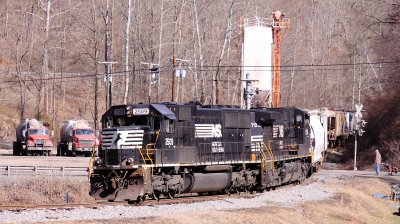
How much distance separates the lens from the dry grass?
29688 mm

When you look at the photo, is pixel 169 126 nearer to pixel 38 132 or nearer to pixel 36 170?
pixel 36 170

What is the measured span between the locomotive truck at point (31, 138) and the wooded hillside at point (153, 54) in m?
4.50

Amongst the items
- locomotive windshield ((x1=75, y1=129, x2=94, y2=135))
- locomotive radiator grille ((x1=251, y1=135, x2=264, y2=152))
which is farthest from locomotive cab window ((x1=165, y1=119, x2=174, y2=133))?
locomotive windshield ((x1=75, y1=129, x2=94, y2=135))

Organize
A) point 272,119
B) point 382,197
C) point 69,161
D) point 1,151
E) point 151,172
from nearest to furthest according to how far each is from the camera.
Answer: point 151,172 < point 272,119 < point 382,197 < point 69,161 < point 1,151

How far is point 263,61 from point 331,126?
30.2ft

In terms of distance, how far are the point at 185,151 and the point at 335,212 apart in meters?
6.15

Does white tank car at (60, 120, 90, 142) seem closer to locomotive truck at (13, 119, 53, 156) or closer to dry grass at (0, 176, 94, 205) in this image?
locomotive truck at (13, 119, 53, 156)

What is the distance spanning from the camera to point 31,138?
52.7 metres

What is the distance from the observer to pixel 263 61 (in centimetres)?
6056

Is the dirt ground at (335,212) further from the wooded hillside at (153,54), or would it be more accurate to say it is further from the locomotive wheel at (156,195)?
the wooded hillside at (153,54)

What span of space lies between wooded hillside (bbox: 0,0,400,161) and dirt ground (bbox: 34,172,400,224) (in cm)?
1998

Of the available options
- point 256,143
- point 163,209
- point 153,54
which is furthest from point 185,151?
point 153,54

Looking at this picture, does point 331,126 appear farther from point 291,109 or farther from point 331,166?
point 291,109

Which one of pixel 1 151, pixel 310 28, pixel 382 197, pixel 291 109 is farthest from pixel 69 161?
pixel 310 28
